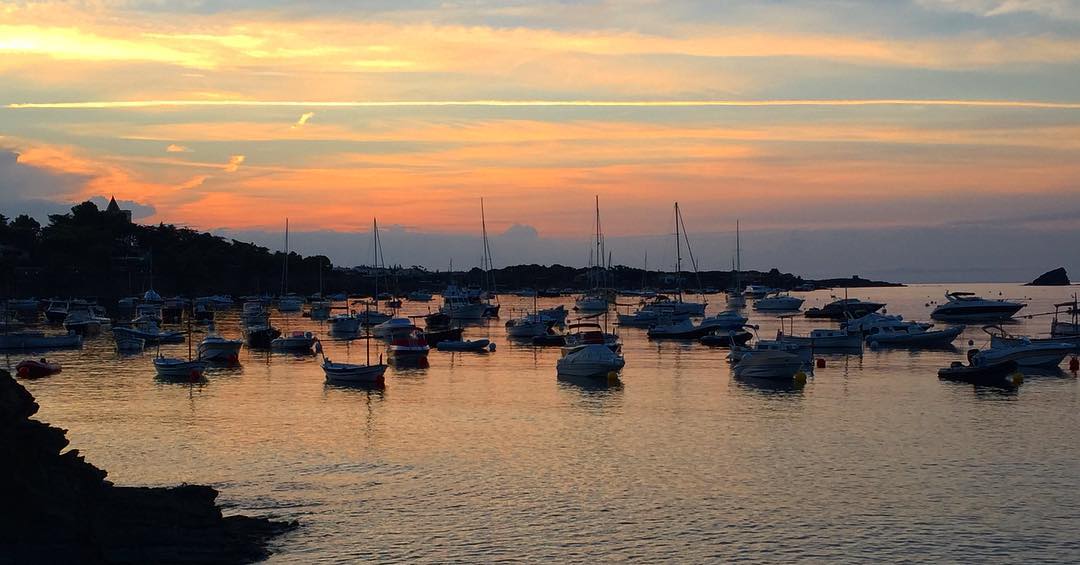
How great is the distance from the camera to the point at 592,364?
72.1 meters

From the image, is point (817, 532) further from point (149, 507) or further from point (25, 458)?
point (25, 458)

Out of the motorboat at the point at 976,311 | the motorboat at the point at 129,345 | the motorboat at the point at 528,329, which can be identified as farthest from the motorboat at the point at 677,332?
the motorboat at the point at 129,345

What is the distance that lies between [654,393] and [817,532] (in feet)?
110

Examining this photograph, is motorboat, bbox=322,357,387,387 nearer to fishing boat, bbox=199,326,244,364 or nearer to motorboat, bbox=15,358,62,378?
fishing boat, bbox=199,326,244,364

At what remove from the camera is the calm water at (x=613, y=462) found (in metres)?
30.5

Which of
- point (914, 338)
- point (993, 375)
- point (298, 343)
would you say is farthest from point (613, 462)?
point (914, 338)

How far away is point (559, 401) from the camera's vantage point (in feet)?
201

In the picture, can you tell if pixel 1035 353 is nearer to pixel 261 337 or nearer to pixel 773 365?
pixel 773 365

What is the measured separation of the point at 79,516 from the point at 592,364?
48.5m

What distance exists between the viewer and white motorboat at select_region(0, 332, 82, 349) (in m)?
92.8

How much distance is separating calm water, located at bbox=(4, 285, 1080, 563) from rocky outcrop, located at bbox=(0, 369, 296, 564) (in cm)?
237

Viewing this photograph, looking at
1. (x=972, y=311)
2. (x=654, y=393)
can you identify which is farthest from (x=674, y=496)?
(x=972, y=311)

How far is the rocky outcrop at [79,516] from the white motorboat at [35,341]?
238ft

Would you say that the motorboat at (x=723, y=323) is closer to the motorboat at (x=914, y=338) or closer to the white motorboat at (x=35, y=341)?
the motorboat at (x=914, y=338)
